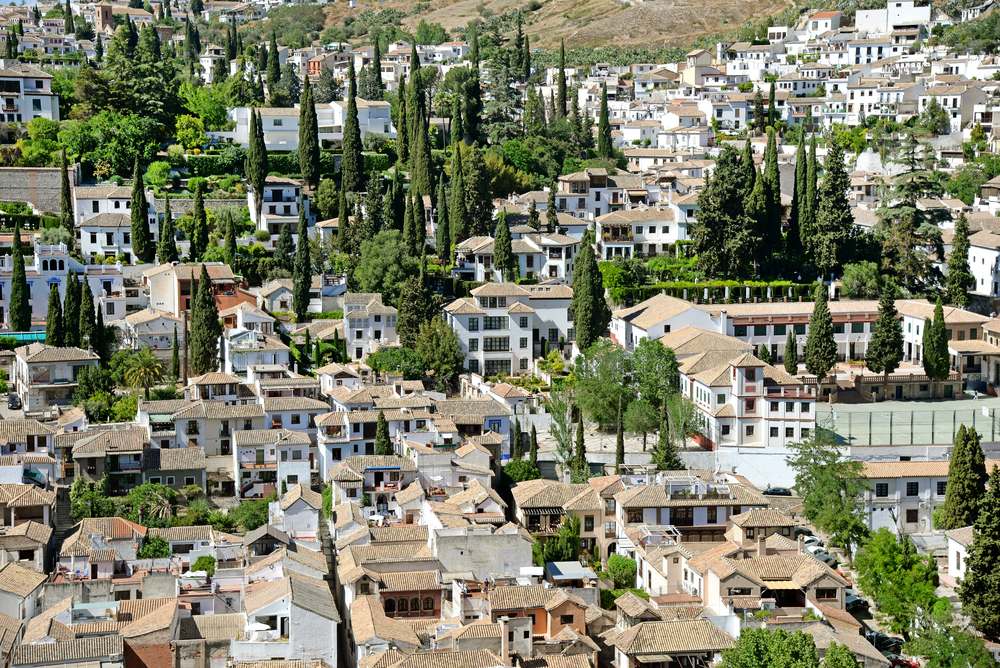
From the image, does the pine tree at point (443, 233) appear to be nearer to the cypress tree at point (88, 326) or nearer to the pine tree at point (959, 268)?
the cypress tree at point (88, 326)

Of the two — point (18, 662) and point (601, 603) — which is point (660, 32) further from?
point (18, 662)

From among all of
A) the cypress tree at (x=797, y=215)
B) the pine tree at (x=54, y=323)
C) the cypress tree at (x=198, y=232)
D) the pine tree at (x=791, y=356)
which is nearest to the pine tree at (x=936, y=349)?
A: the pine tree at (x=791, y=356)

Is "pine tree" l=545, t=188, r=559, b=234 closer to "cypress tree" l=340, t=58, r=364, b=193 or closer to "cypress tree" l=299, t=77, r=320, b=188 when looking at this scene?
"cypress tree" l=340, t=58, r=364, b=193

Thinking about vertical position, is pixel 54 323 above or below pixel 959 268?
above

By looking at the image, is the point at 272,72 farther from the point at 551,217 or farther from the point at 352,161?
the point at 551,217

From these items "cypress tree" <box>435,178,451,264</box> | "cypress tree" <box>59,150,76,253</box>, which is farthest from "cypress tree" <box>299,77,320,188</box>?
"cypress tree" <box>59,150,76,253</box>

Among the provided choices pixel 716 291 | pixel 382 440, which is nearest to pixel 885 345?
pixel 716 291
